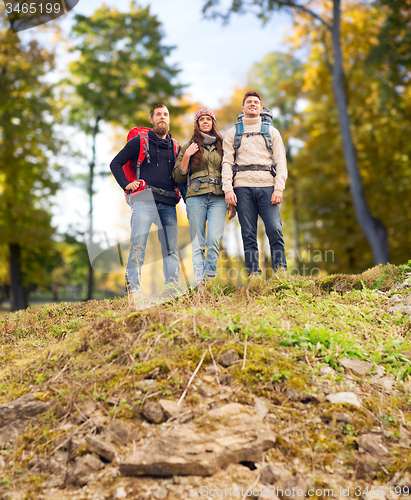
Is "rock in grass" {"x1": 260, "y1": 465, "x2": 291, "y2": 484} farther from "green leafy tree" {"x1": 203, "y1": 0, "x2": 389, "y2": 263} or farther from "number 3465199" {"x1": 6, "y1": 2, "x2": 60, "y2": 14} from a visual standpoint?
"number 3465199" {"x1": 6, "y1": 2, "x2": 60, "y2": 14}

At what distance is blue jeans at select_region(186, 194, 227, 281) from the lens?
191 inches

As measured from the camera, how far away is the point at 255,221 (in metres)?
5.17

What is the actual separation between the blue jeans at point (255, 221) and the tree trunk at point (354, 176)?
359 inches

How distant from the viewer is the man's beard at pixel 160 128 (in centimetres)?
496

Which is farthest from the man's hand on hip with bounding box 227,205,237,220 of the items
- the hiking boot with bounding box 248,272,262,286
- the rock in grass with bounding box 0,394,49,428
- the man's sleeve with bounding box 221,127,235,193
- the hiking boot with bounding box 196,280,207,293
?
the rock in grass with bounding box 0,394,49,428

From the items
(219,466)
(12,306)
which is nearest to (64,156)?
(12,306)

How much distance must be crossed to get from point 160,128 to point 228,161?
95 centimetres

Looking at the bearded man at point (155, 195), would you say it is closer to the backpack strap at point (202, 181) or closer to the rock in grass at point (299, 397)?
the backpack strap at point (202, 181)

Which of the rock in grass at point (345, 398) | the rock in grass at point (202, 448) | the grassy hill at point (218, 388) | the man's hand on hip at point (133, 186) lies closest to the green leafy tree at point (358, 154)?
the man's hand on hip at point (133, 186)

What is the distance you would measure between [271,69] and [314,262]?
12.0m

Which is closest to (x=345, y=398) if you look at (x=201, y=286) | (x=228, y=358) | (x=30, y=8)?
(x=228, y=358)

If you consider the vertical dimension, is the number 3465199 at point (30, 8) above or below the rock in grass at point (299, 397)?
above

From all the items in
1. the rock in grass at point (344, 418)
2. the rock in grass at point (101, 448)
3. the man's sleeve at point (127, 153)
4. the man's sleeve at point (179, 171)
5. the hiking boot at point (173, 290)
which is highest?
the man's sleeve at point (127, 153)

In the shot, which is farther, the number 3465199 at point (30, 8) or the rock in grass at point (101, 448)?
the number 3465199 at point (30, 8)
